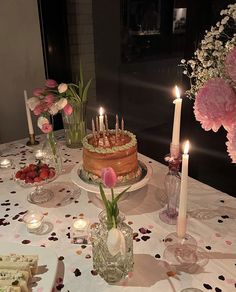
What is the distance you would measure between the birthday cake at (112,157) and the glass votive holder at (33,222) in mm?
233

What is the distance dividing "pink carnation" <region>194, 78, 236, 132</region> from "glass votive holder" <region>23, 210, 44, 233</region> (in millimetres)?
621

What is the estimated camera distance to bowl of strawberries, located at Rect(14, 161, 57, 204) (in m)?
1.13

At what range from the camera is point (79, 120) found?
5.42 feet

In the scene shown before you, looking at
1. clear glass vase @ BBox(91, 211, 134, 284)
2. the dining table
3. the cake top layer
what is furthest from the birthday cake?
clear glass vase @ BBox(91, 211, 134, 284)

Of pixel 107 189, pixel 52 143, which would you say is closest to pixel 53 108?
pixel 52 143

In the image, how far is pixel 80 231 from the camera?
3.25 feet

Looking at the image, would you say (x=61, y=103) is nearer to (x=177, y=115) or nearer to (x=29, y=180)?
(x=29, y=180)

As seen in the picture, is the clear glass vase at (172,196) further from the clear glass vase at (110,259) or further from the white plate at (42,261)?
the white plate at (42,261)

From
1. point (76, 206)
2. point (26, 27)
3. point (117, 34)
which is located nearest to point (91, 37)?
point (117, 34)

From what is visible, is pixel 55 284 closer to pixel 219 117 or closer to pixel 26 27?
pixel 219 117

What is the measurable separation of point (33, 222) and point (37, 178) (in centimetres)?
19

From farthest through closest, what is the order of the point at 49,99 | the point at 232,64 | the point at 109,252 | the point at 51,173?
the point at 49,99 → the point at 51,173 → the point at 109,252 → the point at 232,64

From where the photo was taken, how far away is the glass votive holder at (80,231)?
0.95m

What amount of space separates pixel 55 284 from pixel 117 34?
1382mm
